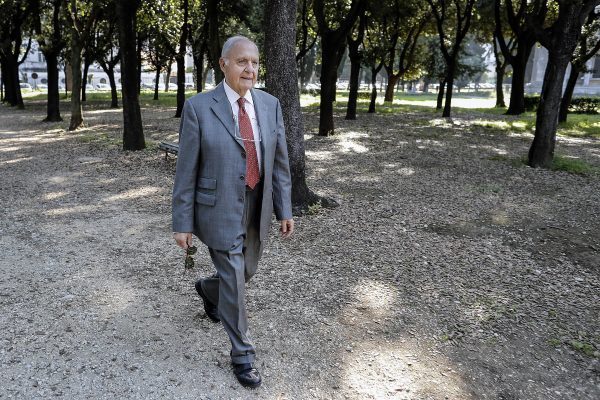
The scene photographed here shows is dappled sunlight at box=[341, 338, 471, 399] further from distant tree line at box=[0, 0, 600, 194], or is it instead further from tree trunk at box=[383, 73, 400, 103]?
tree trunk at box=[383, 73, 400, 103]

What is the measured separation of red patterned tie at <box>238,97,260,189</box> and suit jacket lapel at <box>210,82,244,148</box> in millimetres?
62

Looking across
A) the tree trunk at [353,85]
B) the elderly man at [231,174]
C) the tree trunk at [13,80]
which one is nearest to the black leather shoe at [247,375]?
the elderly man at [231,174]

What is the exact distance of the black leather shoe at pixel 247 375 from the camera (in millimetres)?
3029

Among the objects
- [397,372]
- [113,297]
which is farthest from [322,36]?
[397,372]

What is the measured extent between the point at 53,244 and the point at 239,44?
393 centimetres

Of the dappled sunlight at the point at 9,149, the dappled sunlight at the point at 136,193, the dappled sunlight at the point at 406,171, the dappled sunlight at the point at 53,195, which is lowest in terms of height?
the dappled sunlight at the point at 53,195

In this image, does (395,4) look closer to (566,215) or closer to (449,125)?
(449,125)

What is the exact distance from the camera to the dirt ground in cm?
319

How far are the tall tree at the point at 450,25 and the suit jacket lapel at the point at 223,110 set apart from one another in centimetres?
1951

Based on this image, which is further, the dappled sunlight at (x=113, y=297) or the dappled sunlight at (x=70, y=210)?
the dappled sunlight at (x=70, y=210)

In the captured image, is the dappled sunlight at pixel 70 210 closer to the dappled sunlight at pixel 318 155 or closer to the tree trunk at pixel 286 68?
the tree trunk at pixel 286 68

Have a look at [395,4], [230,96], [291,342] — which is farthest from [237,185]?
[395,4]

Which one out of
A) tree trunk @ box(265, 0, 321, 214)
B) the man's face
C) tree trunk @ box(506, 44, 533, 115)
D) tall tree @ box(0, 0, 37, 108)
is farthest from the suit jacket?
tree trunk @ box(506, 44, 533, 115)

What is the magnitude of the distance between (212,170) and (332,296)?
2056 millimetres
